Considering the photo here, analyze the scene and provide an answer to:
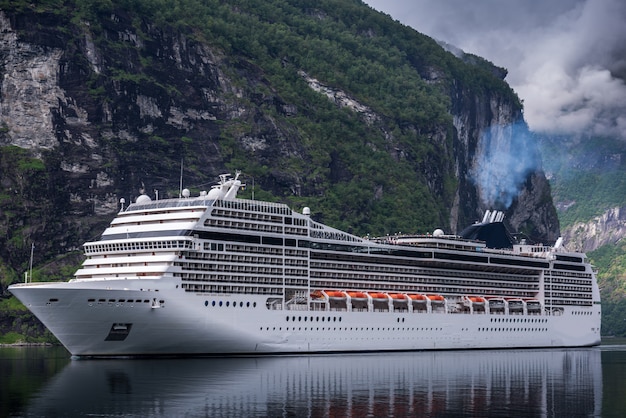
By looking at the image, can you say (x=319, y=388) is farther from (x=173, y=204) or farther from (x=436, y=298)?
(x=436, y=298)

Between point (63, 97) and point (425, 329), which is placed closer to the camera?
point (425, 329)

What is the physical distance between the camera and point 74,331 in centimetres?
9112

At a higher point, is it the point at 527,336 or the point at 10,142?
the point at 10,142

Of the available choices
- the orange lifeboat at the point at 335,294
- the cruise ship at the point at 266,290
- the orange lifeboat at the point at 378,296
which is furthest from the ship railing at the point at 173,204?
the orange lifeboat at the point at 378,296

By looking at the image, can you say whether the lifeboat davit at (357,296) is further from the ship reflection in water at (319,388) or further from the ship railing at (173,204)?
the ship railing at (173,204)

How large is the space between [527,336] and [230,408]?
261ft

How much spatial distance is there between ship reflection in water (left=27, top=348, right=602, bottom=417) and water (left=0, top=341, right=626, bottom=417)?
7 centimetres

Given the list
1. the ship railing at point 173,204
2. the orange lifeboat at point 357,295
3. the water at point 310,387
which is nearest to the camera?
the water at point 310,387

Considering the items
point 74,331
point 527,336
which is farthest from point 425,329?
point 74,331

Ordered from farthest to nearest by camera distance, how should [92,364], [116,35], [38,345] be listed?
[116,35] → [38,345] → [92,364]

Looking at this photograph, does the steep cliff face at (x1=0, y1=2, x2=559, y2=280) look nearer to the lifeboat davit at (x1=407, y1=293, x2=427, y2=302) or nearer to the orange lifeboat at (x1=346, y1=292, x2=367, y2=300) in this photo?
the lifeboat davit at (x1=407, y1=293, x2=427, y2=302)

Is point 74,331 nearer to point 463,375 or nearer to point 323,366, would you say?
point 323,366

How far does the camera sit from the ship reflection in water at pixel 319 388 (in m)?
59.1

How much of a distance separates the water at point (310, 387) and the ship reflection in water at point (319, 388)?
0.07m
